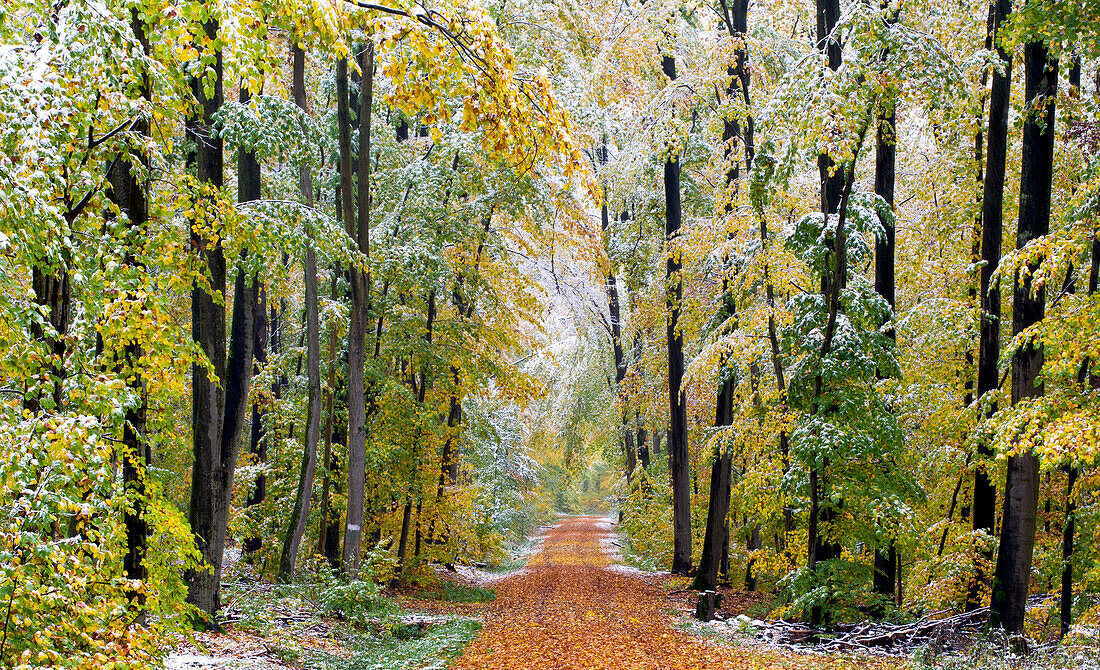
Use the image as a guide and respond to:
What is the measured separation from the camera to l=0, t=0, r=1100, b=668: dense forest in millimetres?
3680

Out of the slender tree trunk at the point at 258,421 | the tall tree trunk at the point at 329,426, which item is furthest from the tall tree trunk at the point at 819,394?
the slender tree trunk at the point at 258,421

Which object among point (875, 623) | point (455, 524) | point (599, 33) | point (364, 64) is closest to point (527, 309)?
point (455, 524)

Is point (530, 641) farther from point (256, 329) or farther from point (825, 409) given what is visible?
point (256, 329)

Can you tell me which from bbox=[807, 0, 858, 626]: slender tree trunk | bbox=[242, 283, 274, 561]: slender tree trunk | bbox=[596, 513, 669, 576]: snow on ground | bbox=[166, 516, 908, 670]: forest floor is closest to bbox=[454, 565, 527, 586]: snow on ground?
bbox=[166, 516, 908, 670]: forest floor

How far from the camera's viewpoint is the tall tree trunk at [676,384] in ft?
47.7

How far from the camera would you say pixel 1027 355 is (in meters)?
7.26

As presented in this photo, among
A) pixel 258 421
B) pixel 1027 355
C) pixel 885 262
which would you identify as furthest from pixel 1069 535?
pixel 258 421

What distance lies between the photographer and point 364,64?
932 centimetres

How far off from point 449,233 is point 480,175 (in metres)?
1.15

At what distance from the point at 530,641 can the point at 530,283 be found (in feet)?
24.0

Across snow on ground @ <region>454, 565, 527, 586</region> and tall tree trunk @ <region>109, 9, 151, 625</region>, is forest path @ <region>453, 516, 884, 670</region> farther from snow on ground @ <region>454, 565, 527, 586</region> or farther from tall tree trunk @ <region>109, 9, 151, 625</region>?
tall tree trunk @ <region>109, 9, 151, 625</region>

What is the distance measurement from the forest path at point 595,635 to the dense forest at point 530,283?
3.57 ft

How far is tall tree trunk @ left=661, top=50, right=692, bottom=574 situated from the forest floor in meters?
1.58

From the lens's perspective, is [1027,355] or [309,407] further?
[309,407]
